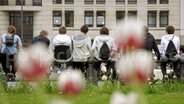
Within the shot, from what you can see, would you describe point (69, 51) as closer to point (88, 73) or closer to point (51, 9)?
point (88, 73)

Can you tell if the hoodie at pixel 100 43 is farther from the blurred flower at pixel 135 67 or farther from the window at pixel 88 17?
the window at pixel 88 17

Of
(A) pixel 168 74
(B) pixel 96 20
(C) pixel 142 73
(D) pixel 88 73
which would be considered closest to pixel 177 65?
(A) pixel 168 74

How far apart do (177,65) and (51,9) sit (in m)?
60.3

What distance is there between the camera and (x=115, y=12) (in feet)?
250

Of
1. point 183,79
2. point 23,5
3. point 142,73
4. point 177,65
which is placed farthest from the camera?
point 23,5

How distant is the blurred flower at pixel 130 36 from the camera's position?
5.58ft

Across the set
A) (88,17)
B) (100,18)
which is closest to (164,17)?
(100,18)

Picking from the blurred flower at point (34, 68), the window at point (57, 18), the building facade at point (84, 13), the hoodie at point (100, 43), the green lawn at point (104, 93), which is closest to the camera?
the blurred flower at point (34, 68)

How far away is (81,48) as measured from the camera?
52.3ft

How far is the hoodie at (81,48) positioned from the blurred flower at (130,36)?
46.0ft

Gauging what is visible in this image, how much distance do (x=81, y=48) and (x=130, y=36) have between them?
561 inches

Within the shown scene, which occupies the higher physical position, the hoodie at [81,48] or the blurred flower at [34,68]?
the blurred flower at [34,68]

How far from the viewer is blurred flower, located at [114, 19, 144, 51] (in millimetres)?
1700

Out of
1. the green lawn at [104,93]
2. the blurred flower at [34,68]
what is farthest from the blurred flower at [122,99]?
the green lawn at [104,93]
